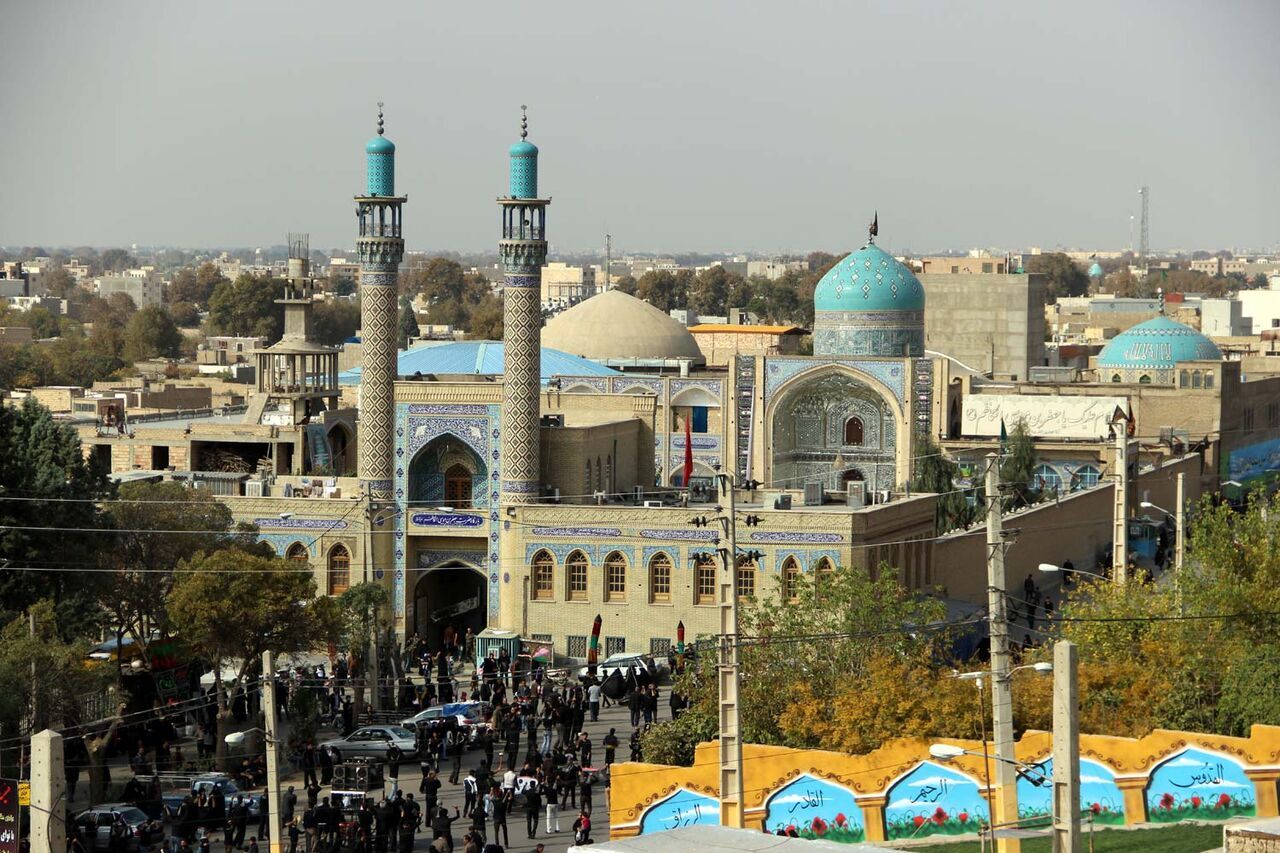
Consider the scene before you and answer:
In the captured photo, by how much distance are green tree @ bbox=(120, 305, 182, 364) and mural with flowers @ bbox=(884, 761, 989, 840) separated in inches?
3295

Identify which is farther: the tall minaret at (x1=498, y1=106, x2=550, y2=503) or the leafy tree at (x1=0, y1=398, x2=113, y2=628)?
the tall minaret at (x1=498, y1=106, x2=550, y2=503)

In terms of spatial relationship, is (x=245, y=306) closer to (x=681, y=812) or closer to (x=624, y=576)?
(x=624, y=576)

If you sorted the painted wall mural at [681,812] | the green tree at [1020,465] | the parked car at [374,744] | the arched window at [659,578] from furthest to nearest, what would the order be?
the green tree at [1020,465] → the arched window at [659,578] → the parked car at [374,744] → the painted wall mural at [681,812]

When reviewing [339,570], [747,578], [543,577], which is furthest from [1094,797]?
[339,570]

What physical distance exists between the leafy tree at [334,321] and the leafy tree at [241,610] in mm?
87242

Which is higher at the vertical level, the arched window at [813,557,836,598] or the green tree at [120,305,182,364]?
the green tree at [120,305,182,364]

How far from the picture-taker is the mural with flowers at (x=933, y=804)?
21.5 m

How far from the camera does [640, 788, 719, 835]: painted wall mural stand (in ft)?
74.4

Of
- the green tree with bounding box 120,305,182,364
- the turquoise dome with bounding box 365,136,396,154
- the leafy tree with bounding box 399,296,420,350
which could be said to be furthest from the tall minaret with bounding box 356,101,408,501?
the green tree with bounding box 120,305,182,364

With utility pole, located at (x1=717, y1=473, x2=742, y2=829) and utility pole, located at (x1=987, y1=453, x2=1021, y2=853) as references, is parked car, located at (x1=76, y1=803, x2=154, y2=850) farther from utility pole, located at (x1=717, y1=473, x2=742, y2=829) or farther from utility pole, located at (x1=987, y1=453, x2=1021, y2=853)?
utility pole, located at (x1=987, y1=453, x2=1021, y2=853)

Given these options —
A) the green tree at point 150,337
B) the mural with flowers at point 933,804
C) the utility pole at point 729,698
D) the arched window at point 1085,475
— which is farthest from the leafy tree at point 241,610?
the green tree at point 150,337

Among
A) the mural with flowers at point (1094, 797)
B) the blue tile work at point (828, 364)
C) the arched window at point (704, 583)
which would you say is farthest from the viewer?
the blue tile work at point (828, 364)

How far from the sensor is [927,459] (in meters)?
43.7

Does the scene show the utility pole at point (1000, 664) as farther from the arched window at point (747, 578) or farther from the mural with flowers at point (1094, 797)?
the arched window at point (747, 578)
